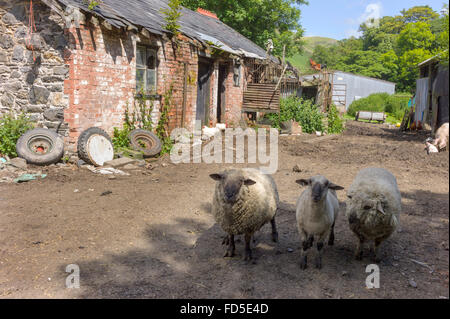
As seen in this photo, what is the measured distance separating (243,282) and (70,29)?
709 cm

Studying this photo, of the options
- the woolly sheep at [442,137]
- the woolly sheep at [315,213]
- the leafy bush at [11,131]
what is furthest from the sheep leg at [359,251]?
the leafy bush at [11,131]

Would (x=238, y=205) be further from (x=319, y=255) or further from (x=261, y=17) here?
(x=261, y=17)

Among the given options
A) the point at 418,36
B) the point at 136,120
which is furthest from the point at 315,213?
the point at 418,36

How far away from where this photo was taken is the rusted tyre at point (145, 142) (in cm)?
964

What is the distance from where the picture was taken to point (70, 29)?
8.09 metres

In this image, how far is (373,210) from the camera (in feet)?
13.1

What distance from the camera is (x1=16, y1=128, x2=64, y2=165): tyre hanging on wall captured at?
8211 mm

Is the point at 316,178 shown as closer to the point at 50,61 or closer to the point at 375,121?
the point at 50,61

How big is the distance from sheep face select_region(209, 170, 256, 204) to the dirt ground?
0.84 meters

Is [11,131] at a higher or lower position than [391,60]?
lower

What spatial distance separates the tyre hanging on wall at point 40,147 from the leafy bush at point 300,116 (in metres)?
9.72

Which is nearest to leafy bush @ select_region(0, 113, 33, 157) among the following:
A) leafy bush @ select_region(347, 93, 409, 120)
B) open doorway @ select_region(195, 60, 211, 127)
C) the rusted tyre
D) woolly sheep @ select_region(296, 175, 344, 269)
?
the rusted tyre

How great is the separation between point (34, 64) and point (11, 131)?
68.2 inches
